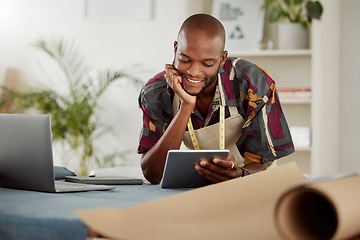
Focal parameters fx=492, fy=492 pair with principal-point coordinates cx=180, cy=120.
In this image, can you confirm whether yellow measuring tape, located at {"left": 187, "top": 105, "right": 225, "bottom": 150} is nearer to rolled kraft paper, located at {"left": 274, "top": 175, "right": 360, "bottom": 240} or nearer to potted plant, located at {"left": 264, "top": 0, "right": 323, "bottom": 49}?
rolled kraft paper, located at {"left": 274, "top": 175, "right": 360, "bottom": 240}

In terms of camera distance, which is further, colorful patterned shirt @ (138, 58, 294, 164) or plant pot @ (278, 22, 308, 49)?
plant pot @ (278, 22, 308, 49)

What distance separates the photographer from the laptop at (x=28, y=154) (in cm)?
121

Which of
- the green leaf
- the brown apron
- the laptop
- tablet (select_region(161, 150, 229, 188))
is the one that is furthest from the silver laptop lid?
the green leaf

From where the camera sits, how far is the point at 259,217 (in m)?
0.84

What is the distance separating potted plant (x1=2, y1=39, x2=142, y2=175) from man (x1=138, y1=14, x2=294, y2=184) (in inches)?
81.8

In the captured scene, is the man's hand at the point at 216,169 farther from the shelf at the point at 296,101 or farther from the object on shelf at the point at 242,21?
the object on shelf at the point at 242,21

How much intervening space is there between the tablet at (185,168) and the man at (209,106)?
0.27m

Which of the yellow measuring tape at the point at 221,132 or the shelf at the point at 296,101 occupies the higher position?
the yellow measuring tape at the point at 221,132

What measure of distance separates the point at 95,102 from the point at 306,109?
5.54ft

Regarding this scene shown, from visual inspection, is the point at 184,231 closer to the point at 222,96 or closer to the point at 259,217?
the point at 259,217

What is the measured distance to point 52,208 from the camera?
96 centimetres

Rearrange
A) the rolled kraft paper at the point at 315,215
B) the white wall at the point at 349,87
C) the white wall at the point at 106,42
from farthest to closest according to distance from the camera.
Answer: the white wall at the point at 106,42 → the white wall at the point at 349,87 → the rolled kraft paper at the point at 315,215

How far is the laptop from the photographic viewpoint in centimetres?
121

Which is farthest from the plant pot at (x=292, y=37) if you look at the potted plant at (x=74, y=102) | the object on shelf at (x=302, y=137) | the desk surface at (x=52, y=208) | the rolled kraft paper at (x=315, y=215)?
the rolled kraft paper at (x=315, y=215)
